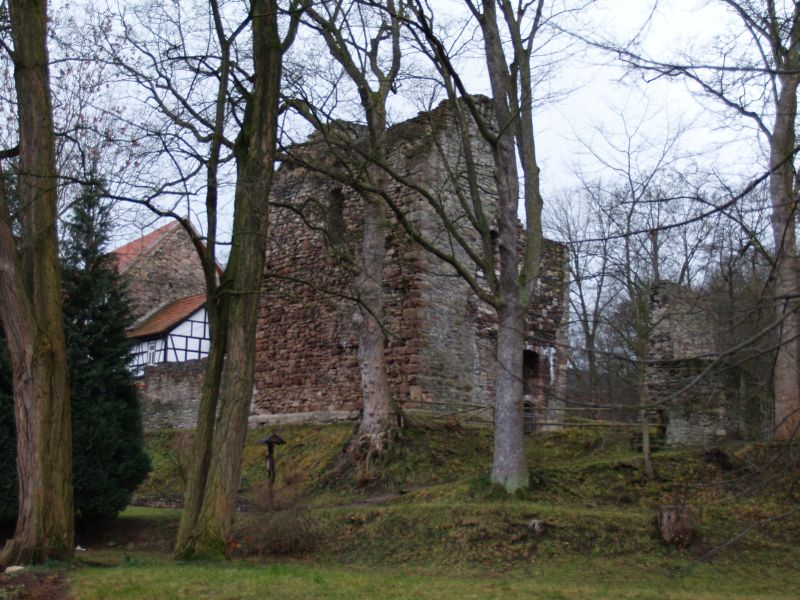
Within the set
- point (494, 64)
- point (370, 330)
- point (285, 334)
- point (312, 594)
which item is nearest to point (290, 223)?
point (285, 334)

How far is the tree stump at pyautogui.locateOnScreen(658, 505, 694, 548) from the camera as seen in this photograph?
9.70 metres

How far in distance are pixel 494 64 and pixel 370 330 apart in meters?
4.81

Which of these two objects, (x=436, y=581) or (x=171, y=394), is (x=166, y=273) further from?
(x=436, y=581)

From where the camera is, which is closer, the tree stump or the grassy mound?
the tree stump

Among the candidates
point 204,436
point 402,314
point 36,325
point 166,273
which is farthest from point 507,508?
point 166,273

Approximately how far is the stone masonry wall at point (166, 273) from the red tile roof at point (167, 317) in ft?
3.15

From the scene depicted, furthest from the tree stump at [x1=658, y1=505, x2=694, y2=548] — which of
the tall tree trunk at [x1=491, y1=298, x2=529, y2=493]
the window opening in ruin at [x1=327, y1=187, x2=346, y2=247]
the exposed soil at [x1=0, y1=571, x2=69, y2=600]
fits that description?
the window opening in ruin at [x1=327, y1=187, x2=346, y2=247]

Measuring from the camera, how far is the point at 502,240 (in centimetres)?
1224

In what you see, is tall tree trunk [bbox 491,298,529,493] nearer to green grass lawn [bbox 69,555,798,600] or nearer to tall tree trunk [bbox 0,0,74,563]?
green grass lawn [bbox 69,555,798,600]

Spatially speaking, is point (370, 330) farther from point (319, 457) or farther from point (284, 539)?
point (284, 539)

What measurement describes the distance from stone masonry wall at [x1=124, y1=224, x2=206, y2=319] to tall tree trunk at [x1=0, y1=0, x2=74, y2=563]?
68.0 feet

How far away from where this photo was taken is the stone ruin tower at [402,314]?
651 inches

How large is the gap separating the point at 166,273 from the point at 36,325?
23.1 meters

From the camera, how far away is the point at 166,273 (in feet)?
104
